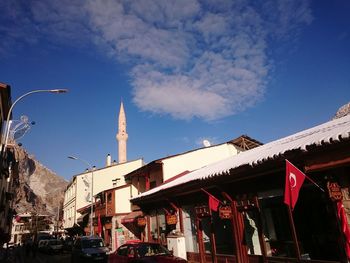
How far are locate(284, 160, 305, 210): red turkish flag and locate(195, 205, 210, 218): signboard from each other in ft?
22.0

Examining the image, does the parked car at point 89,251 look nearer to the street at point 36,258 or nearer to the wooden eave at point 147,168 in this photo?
the street at point 36,258

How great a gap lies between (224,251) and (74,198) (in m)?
39.5

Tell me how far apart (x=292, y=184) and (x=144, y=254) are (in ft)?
20.7

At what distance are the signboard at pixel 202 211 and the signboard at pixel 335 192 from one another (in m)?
7.07

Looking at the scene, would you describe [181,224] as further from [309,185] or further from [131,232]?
[131,232]

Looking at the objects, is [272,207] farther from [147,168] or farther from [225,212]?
[147,168]

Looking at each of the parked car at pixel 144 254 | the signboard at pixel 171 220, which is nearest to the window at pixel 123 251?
the parked car at pixel 144 254

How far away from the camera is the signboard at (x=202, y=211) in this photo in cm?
1508

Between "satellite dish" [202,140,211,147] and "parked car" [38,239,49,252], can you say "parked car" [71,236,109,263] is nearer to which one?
"satellite dish" [202,140,211,147]

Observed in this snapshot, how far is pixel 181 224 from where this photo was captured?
682 inches

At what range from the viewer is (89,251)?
19547mm

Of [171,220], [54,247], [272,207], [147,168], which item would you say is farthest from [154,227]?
[54,247]

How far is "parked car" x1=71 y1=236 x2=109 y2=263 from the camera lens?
19.0 meters

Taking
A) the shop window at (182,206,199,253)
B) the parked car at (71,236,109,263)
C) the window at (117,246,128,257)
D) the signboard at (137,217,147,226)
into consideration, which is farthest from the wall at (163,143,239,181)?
the window at (117,246,128,257)
